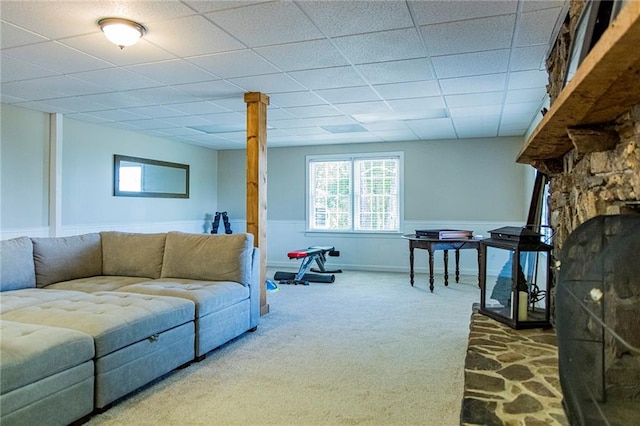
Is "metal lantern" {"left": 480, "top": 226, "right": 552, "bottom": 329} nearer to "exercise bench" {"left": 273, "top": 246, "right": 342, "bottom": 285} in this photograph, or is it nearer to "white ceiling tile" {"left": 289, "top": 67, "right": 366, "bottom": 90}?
"white ceiling tile" {"left": 289, "top": 67, "right": 366, "bottom": 90}

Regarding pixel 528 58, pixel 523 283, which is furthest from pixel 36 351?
pixel 528 58

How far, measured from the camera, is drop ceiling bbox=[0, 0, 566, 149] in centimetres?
261

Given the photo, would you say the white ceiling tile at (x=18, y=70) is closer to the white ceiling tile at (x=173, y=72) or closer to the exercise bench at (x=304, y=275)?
the white ceiling tile at (x=173, y=72)

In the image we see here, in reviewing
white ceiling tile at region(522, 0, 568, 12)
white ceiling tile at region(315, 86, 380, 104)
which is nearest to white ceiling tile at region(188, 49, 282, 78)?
white ceiling tile at region(315, 86, 380, 104)

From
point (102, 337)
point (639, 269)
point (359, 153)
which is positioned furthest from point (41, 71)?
point (359, 153)

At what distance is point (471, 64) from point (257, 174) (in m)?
2.16

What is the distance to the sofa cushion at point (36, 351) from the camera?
1902mm

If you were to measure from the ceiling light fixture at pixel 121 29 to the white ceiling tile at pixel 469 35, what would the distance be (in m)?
1.83

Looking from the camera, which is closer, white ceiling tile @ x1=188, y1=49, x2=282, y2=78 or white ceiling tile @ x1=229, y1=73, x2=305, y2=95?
white ceiling tile @ x1=188, y1=49, x2=282, y2=78

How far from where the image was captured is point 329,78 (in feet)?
12.8

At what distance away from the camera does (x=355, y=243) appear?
760 cm

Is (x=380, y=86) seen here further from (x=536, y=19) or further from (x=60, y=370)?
(x=60, y=370)

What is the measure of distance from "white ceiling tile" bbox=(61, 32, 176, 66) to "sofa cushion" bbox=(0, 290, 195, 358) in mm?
1792

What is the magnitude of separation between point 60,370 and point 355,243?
5.81 m
